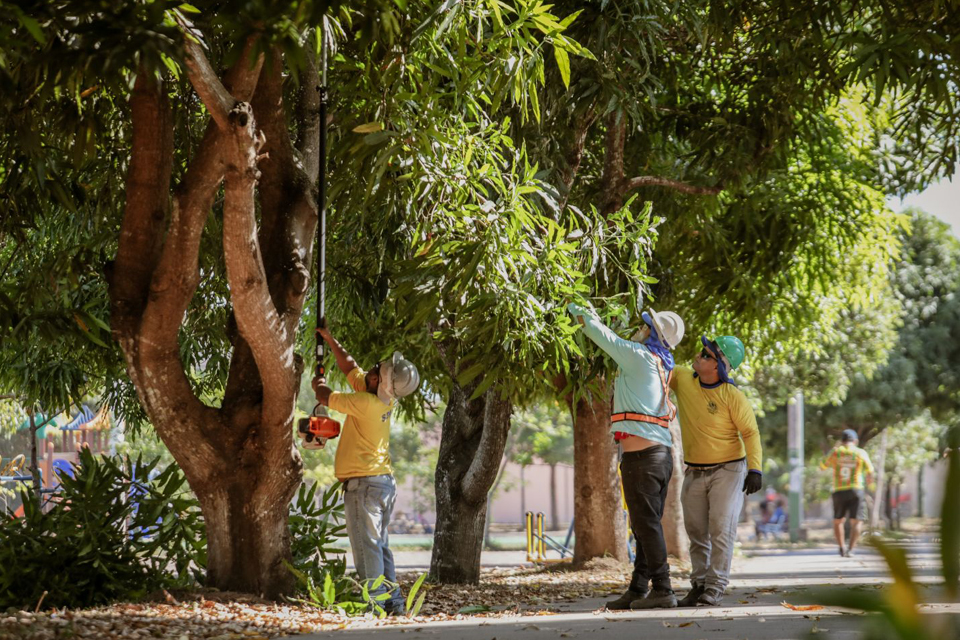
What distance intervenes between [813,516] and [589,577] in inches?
2330

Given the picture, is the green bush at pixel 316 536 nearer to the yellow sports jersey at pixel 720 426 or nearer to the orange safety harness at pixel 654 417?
the orange safety harness at pixel 654 417

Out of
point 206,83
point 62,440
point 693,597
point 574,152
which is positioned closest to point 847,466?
point 574,152

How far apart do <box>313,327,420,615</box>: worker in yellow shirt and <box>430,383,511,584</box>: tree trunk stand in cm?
283

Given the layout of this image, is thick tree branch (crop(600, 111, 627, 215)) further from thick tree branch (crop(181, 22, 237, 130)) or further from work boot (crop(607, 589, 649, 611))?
thick tree branch (crop(181, 22, 237, 130))

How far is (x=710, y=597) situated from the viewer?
7.55 meters

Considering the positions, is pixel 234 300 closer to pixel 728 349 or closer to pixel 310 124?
pixel 310 124

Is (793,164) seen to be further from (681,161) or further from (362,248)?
(362,248)

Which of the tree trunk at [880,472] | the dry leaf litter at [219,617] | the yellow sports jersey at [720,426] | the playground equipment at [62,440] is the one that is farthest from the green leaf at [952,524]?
the tree trunk at [880,472]

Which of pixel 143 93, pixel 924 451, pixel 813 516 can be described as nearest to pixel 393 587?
pixel 143 93

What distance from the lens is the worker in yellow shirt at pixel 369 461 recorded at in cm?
729

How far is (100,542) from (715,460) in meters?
4.20

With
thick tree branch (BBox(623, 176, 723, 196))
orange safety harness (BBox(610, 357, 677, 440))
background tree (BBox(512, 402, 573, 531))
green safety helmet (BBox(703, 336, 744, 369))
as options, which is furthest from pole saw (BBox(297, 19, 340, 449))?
background tree (BBox(512, 402, 573, 531))

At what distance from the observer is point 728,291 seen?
39.7 feet

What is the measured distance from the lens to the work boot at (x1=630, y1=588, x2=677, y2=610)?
24.1 feet
